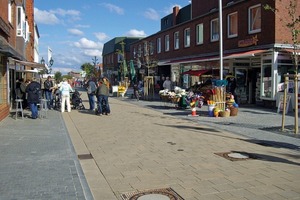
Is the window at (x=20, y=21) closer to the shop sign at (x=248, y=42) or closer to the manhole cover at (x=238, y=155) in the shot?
the shop sign at (x=248, y=42)

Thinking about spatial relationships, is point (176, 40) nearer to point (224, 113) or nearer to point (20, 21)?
point (20, 21)

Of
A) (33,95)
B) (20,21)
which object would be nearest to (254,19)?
(33,95)

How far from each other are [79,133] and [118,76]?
2083 inches

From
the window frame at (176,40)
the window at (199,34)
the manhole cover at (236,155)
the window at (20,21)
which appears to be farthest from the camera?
the window frame at (176,40)

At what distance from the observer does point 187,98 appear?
59.3 ft

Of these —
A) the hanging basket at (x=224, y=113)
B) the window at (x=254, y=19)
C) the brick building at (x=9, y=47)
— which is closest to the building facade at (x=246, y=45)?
the window at (x=254, y=19)

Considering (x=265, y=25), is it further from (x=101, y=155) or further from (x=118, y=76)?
(x=118, y=76)

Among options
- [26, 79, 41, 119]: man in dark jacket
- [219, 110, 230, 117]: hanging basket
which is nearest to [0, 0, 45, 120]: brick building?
[26, 79, 41, 119]: man in dark jacket

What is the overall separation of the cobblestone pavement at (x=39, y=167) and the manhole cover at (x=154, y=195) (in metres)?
0.60

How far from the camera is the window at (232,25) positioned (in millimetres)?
22750

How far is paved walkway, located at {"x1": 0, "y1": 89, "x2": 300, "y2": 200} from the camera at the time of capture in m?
5.45

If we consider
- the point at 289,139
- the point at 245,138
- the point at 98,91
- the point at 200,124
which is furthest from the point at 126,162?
the point at 98,91

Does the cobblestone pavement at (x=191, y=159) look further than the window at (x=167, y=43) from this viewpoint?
No

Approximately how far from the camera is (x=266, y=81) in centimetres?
1919
